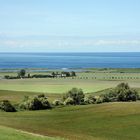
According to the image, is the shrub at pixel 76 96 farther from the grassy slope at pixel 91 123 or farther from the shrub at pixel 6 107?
the grassy slope at pixel 91 123

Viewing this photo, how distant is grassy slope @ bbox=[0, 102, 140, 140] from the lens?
39078 mm

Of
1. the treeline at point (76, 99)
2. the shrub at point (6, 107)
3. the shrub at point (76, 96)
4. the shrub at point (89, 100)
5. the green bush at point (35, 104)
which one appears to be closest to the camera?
the shrub at point (6, 107)

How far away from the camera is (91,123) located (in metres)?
46.7

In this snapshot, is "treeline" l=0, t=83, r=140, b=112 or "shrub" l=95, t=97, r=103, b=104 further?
"shrub" l=95, t=97, r=103, b=104

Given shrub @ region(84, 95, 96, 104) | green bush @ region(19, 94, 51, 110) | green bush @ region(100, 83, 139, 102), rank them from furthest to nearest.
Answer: green bush @ region(100, 83, 139, 102), shrub @ region(84, 95, 96, 104), green bush @ region(19, 94, 51, 110)

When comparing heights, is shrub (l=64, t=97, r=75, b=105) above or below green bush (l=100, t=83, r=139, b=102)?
below

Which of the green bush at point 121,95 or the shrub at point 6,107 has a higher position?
the green bush at point 121,95

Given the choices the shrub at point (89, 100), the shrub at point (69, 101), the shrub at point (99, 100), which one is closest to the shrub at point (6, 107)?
Answer: the shrub at point (69, 101)

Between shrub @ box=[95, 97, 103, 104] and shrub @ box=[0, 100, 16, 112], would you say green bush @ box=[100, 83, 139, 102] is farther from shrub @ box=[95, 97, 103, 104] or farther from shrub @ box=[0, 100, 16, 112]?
shrub @ box=[0, 100, 16, 112]

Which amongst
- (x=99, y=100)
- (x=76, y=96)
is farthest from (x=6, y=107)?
(x=99, y=100)

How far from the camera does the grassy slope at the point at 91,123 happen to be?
39.1m

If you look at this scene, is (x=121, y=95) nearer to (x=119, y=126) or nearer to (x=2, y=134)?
(x=119, y=126)

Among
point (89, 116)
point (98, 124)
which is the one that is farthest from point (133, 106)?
point (98, 124)

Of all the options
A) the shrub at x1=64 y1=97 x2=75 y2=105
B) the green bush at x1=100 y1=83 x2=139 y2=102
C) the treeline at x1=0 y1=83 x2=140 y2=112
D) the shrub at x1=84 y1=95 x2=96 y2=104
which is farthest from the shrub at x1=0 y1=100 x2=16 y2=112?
the green bush at x1=100 y1=83 x2=139 y2=102
